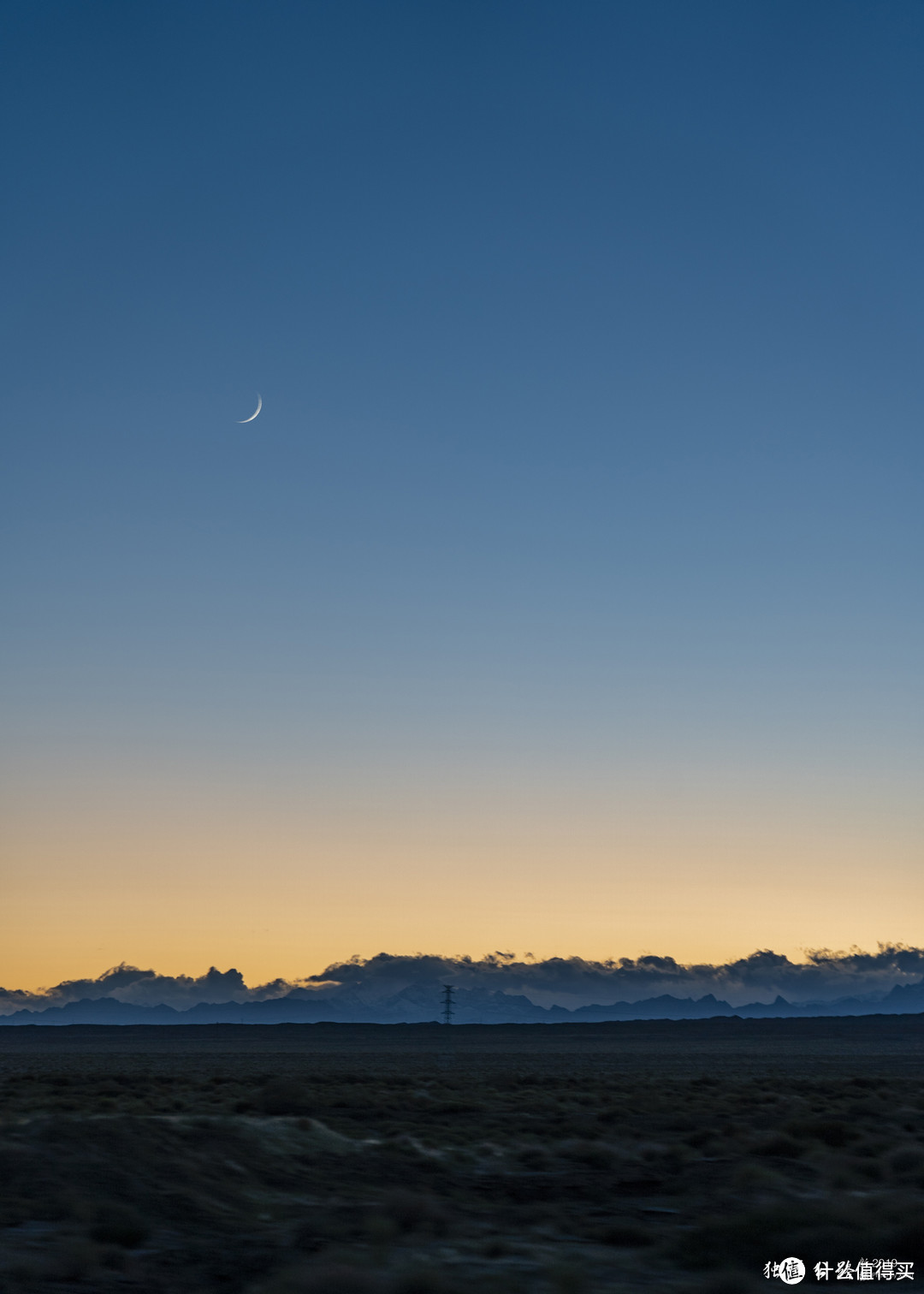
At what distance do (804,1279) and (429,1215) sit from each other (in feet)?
22.1

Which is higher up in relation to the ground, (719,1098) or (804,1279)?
(804,1279)

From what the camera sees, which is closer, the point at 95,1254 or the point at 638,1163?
the point at 95,1254

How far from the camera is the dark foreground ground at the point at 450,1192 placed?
14.7 metres

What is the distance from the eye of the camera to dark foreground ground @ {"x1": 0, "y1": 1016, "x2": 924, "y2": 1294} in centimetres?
1474

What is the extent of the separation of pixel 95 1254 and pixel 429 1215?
6156 millimetres

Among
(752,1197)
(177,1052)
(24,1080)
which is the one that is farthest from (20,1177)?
(177,1052)

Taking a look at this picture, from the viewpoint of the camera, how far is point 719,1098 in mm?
47125

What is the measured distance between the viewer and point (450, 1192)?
22.9m

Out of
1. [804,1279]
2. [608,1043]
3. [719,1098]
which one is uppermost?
[804,1279]

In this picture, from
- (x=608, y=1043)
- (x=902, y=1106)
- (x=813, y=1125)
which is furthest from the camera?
(x=608, y=1043)

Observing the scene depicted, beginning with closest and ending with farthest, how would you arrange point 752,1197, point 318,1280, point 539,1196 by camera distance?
1. point 318,1280
2. point 752,1197
3. point 539,1196

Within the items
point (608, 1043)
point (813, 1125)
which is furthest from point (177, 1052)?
point (813, 1125)

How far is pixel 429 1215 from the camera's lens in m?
18.7

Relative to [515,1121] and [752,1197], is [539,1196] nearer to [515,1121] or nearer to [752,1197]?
[752,1197]
